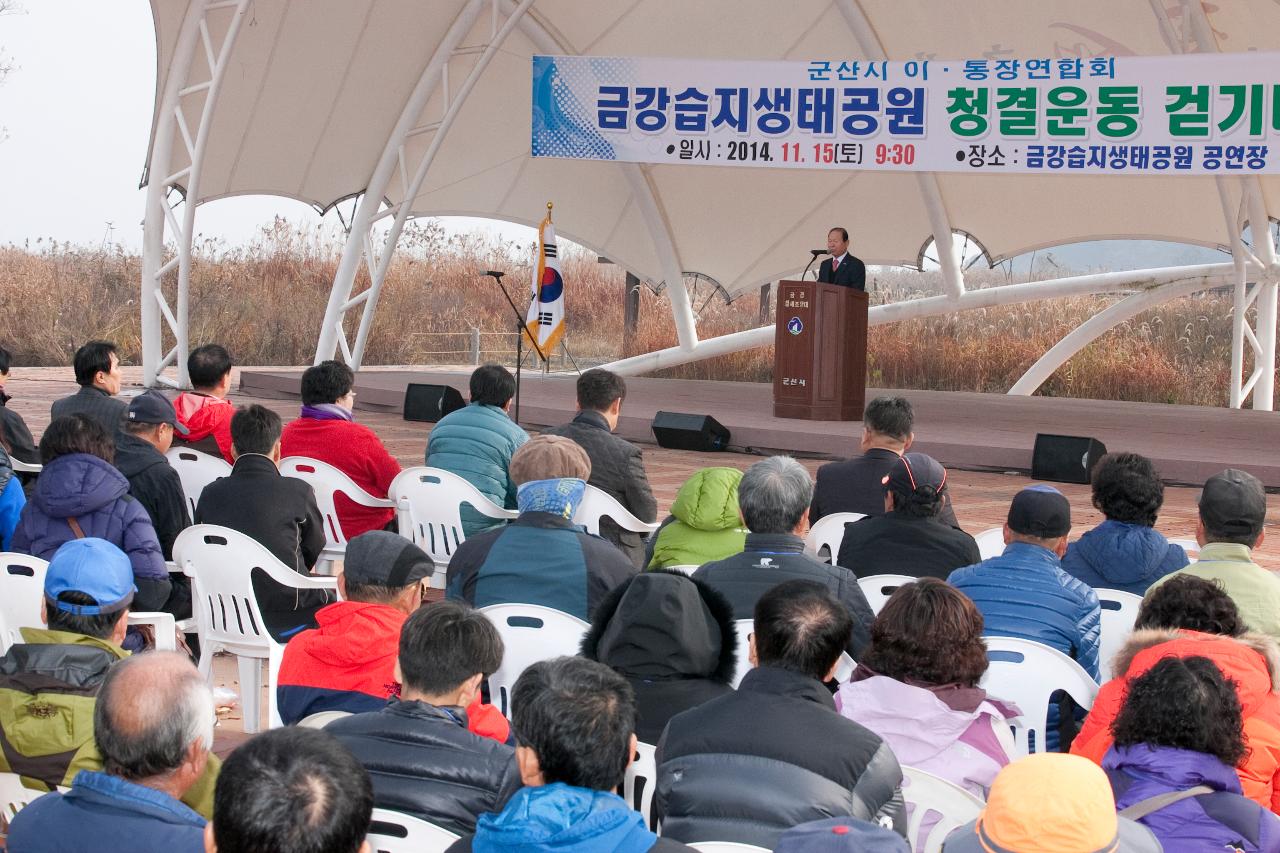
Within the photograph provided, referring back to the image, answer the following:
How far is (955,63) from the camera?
10570mm

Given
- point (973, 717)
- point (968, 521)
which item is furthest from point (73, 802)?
point (968, 521)

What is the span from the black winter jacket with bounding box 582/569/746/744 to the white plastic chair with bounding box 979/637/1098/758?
0.68 meters

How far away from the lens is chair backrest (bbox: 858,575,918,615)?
3.98 m

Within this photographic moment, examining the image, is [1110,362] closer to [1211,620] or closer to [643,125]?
[643,125]

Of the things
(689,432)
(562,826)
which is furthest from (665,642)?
(689,432)

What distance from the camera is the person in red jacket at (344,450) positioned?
567 cm

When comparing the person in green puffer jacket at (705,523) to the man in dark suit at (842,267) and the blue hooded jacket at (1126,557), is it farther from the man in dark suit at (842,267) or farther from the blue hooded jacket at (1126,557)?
the man in dark suit at (842,267)

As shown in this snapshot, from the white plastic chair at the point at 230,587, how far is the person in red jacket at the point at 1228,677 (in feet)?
8.01

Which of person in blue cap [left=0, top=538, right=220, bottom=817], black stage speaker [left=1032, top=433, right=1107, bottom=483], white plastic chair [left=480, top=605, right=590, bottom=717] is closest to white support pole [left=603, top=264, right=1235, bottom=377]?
black stage speaker [left=1032, top=433, right=1107, bottom=483]

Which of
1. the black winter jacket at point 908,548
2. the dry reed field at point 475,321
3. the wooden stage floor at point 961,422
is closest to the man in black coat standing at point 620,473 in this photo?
the black winter jacket at point 908,548

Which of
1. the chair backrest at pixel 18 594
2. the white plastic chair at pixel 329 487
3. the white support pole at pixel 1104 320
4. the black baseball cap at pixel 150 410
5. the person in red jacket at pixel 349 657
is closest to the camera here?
the person in red jacket at pixel 349 657

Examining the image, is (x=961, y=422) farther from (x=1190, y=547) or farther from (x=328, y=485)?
(x=328, y=485)

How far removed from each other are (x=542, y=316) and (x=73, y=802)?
958 centimetres

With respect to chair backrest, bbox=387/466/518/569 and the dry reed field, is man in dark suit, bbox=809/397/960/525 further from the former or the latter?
the dry reed field
